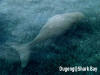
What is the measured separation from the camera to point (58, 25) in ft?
9.35

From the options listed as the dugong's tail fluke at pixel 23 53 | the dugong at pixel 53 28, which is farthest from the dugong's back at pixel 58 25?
the dugong's tail fluke at pixel 23 53

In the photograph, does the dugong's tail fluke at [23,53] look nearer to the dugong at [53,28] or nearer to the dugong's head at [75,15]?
the dugong at [53,28]

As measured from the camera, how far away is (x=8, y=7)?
2.92 meters

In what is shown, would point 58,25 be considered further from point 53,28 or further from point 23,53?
point 23,53

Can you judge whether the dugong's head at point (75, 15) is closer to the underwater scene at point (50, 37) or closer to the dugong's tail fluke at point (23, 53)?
the underwater scene at point (50, 37)

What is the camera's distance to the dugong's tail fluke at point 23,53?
2791mm

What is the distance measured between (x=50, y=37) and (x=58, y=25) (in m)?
0.18

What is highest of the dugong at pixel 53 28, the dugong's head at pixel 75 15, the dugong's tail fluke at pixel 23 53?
the dugong's head at pixel 75 15

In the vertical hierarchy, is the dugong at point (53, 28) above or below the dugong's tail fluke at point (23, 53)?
above

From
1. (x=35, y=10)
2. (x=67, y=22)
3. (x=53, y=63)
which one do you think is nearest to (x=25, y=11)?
(x=35, y=10)

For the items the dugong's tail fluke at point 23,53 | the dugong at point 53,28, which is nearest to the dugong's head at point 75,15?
Answer: the dugong at point 53,28

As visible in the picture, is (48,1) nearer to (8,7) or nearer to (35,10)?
(35,10)

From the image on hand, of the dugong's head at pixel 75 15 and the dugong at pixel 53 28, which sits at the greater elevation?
the dugong's head at pixel 75 15

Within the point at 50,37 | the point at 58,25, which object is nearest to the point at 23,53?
the point at 50,37
